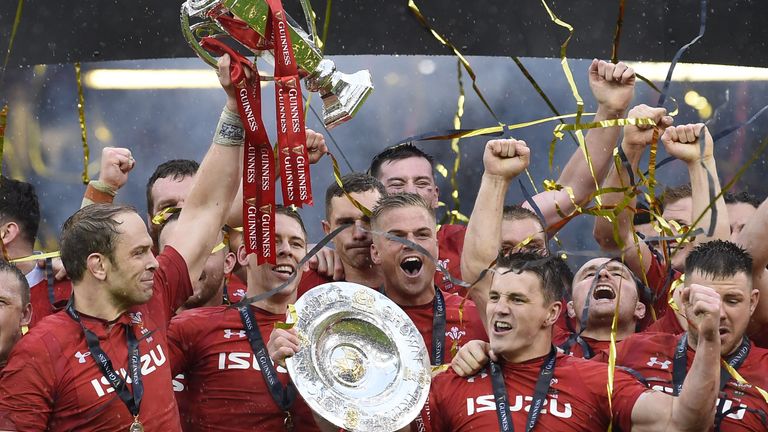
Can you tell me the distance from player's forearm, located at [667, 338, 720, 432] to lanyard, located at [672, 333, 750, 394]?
348mm

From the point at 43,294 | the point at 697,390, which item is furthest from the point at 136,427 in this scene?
the point at 697,390

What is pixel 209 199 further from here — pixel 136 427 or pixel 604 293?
pixel 604 293

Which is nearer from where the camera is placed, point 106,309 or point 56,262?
point 106,309

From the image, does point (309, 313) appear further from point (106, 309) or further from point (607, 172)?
point (607, 172)

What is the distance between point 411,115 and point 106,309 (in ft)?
13.7

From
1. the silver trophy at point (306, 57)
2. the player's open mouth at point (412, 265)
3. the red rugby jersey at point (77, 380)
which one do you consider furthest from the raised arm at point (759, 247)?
the red rugby jersey at point (77, 380)

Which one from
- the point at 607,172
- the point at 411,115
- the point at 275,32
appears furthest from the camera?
the point at 411,115

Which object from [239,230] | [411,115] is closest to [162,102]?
[411,115]

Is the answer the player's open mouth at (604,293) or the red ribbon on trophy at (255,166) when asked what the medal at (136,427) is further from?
the player's open mouth at (604,293)

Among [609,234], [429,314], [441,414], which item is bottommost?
[441,414]

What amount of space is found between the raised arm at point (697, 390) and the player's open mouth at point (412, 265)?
1079 mm

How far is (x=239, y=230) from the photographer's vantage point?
5797mm

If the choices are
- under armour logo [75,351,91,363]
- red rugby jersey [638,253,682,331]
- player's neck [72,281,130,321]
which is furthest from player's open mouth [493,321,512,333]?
under armour logo [75,351,91,363]

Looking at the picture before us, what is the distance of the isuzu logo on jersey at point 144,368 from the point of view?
14.6 feet
